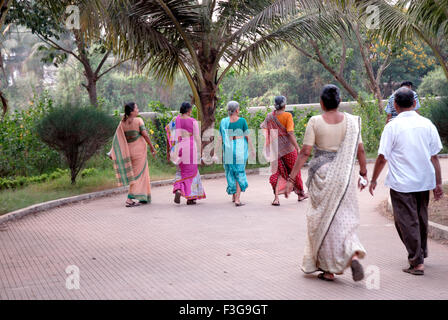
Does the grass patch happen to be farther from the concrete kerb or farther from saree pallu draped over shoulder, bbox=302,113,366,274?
saree pallu draped over shoulder, bbox=302,113,366,274

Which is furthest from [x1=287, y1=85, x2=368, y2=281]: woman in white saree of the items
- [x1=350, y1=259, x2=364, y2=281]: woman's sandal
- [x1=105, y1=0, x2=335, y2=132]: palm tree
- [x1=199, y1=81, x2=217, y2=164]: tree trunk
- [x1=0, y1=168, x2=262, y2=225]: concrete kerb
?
[x1=199, y1=81, x2=217, y2=164]: tree trunk

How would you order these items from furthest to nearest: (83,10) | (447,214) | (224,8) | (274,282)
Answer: (224,8) < (83,10) < (447,214) < (274,282)

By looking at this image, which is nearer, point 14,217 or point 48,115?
point 14,217

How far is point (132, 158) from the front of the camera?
36.2 feet

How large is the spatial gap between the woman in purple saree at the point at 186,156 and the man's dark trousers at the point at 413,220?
538 cm

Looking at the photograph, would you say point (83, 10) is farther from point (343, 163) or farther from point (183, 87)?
point (183, 87)

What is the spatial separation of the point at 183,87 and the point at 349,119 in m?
47.1

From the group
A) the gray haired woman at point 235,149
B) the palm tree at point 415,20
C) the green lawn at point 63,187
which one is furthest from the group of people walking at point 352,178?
the green lawn at point 63,187

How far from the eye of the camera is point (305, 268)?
18.8 ft

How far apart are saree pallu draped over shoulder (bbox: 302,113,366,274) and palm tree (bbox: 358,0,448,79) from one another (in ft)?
16.3

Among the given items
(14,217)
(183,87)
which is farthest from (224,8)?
(183,87)

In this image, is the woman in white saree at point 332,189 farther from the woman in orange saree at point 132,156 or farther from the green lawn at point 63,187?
the green lawn at point 63,187

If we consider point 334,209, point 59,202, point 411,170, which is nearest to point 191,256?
point 334,209

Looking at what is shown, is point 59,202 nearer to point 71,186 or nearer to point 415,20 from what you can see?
point 71,186
